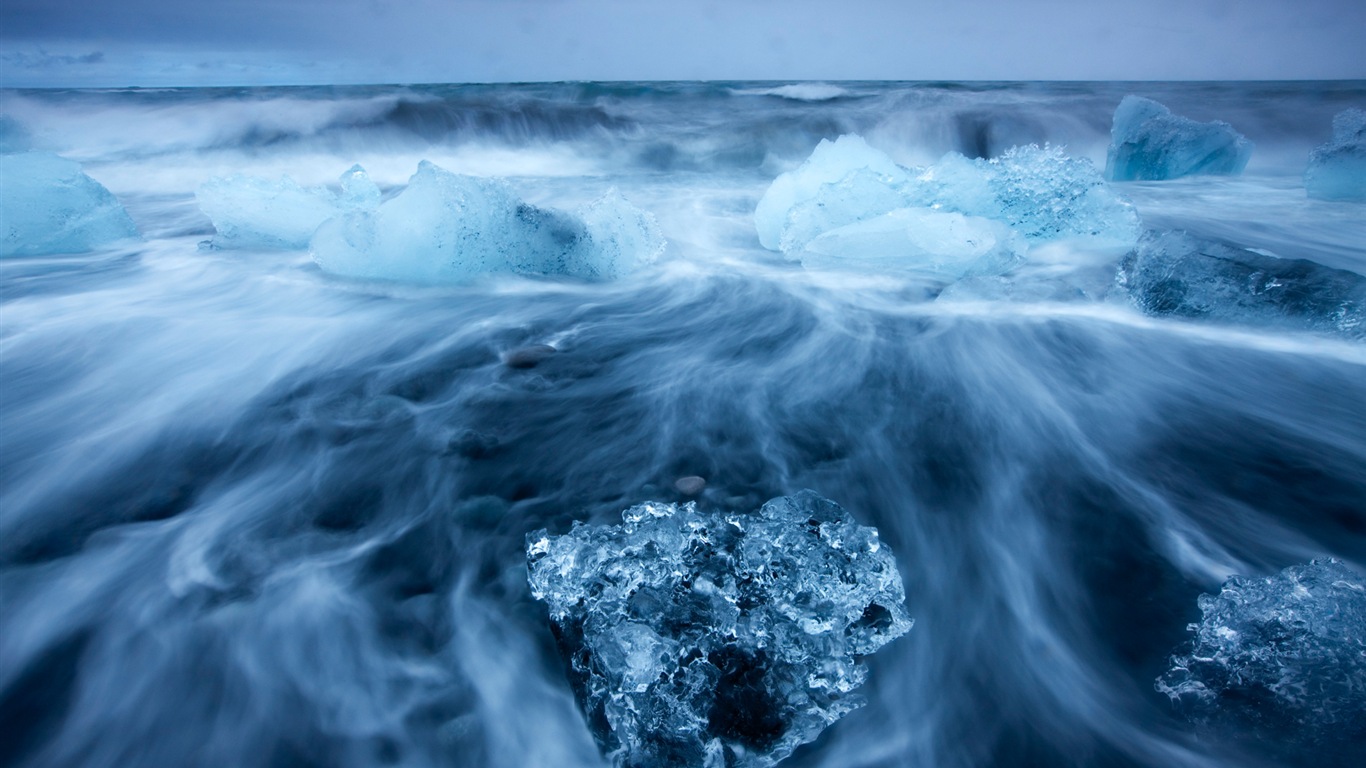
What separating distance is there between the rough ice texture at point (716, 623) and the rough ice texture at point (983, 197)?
136 inches

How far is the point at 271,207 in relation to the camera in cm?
534

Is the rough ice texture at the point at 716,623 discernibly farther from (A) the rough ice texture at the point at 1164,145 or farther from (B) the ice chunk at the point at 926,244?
(A) the rough ice texture at the point at 1164,145

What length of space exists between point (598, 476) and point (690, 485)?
0.42 meters

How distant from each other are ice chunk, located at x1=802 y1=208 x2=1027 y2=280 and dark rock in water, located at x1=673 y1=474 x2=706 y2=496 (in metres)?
2.86

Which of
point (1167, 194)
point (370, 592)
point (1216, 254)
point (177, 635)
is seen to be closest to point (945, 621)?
point (370, 592)

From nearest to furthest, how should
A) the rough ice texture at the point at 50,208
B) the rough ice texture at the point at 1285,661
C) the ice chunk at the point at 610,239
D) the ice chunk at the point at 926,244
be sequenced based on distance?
the rough ice texture at the point at 1285,661
the ice chunk at the point at 926,244
the ice chunk at the point at 610,239
the rough ice texture at the point at 50,208

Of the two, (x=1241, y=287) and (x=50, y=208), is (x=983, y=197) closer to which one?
(x=1241, y=287)

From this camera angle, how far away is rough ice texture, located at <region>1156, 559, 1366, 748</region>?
158 cm

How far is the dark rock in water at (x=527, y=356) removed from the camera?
3.68 metres

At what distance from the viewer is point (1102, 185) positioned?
5051 mm

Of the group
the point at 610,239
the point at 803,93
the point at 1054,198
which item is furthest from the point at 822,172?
the point at 803,93

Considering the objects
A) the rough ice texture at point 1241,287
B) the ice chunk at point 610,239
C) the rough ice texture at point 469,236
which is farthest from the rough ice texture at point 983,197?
the rough ice texture at point 469,236

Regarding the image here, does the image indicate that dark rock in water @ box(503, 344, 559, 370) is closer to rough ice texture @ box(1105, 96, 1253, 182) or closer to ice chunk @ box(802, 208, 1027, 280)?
ice chunk @ box(802, 208, 1027, 280)

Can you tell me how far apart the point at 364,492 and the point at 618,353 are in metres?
1.73
